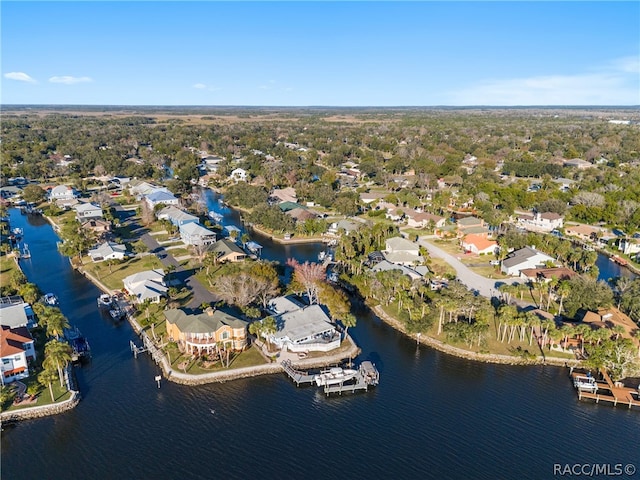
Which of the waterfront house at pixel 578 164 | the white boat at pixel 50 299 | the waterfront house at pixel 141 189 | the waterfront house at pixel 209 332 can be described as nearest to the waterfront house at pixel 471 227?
the waterfront house at pixel 209 332

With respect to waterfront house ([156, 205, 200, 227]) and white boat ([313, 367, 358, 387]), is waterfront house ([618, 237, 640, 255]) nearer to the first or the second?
white boat ([313, 367, 358, 387])

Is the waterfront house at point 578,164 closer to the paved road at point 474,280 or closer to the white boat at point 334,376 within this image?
the paved road at point 474,280

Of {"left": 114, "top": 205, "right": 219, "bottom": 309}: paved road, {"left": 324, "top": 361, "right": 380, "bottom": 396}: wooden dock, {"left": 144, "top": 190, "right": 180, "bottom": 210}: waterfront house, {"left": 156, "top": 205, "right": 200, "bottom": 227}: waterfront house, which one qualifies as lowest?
{"left": 324, "top": 361, "right": 380, "bottom": 396}: wooden dock

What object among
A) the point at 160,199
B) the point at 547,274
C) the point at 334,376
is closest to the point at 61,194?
the point at 160,199

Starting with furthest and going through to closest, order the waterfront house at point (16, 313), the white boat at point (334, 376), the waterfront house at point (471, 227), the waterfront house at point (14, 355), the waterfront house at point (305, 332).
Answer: the waterfront house at point (471, 227) < the waterfront house at point (16, 313) < the waterfront house at point (305, 332) < the white boat at point (334, 376) < the waterfront house at point (14, 355)

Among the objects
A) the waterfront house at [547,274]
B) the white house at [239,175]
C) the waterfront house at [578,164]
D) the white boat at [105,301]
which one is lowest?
the white boat at [105,301]

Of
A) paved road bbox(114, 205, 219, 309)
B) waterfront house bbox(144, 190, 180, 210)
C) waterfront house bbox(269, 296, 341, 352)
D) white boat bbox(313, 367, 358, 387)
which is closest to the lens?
white boat bbox(313, 367, 358, 387)

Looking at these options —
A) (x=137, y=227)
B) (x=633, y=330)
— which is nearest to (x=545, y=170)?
(x=633, y=330)

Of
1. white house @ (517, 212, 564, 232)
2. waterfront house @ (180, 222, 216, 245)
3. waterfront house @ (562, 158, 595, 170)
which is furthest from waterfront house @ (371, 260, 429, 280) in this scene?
waterfront house @ (562, 158, 595, 170)
